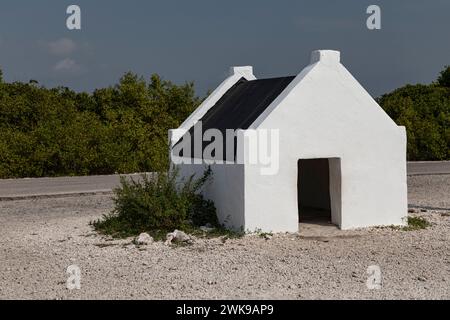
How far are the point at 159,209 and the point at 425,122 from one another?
74.0 ft

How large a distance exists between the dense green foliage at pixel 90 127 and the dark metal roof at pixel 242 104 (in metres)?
7.74

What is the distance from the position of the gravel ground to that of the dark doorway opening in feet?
8.26

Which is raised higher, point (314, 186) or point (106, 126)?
point (106, 126)

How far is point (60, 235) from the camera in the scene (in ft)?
37.4

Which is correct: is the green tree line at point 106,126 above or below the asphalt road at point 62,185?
above

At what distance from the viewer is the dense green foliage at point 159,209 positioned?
10.9 m

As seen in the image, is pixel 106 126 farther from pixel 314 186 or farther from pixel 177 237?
pixel 177 237

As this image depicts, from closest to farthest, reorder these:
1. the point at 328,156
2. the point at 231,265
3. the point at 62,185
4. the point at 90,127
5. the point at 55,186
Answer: the point at 231,265 < the point at 328,156 < the point at 55,186 < the point at 62,185 < the point at 90,127

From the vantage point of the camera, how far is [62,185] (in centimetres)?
2017

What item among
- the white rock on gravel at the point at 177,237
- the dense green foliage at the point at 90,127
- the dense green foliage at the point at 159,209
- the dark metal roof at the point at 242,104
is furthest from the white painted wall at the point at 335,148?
the dense green foliage at the point at 90,127

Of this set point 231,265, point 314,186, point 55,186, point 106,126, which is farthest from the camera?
point 106,126

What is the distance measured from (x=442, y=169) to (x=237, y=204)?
1600 cm

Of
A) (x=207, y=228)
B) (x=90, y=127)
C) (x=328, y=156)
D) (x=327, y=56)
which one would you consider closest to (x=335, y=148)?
(x=328, y=156)

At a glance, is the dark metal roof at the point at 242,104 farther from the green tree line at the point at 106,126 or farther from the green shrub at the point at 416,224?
the green tree line at the point at 106,126
